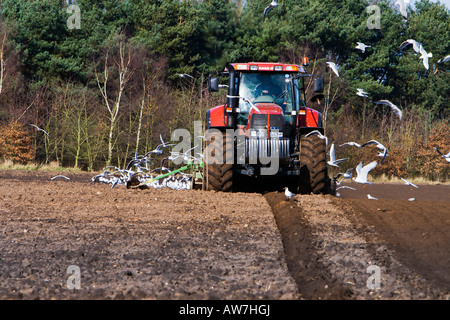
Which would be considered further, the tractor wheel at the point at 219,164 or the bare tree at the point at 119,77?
the bare tree at the point at 119,77

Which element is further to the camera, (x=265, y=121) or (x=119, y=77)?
(x=119, y=77)

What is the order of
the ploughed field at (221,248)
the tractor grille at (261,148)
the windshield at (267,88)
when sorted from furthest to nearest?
the windshield at (267,88)
the tractor grille at (261,148)
the ploughed field at (221,248)

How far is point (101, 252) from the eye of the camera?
591cm

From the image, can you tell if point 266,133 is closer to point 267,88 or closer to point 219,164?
point 219,164

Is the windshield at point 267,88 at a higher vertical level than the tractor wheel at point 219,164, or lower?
higher

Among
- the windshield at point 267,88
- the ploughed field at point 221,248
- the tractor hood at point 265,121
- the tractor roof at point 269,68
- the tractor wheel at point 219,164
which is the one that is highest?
the tractor roof at point 269,68

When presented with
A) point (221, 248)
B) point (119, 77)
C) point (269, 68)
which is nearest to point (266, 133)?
point (269, 68)

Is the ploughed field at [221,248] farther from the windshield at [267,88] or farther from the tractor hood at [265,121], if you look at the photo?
the windshield at [267,88]

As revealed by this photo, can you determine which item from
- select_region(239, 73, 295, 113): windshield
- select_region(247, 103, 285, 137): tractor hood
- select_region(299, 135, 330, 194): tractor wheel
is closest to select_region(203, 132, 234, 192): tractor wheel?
select_region(247, 103, 285, 137): tractor hood

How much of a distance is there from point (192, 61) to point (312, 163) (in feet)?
69.0

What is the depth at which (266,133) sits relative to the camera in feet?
34.0

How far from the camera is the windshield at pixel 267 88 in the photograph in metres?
11.2

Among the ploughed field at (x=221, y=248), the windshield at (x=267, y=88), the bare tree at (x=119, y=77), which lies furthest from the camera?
the bare tree at (x=119, y=77)

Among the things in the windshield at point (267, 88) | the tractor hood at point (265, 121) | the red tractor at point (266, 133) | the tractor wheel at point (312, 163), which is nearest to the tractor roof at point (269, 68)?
the red tractor at point (266, 133)
